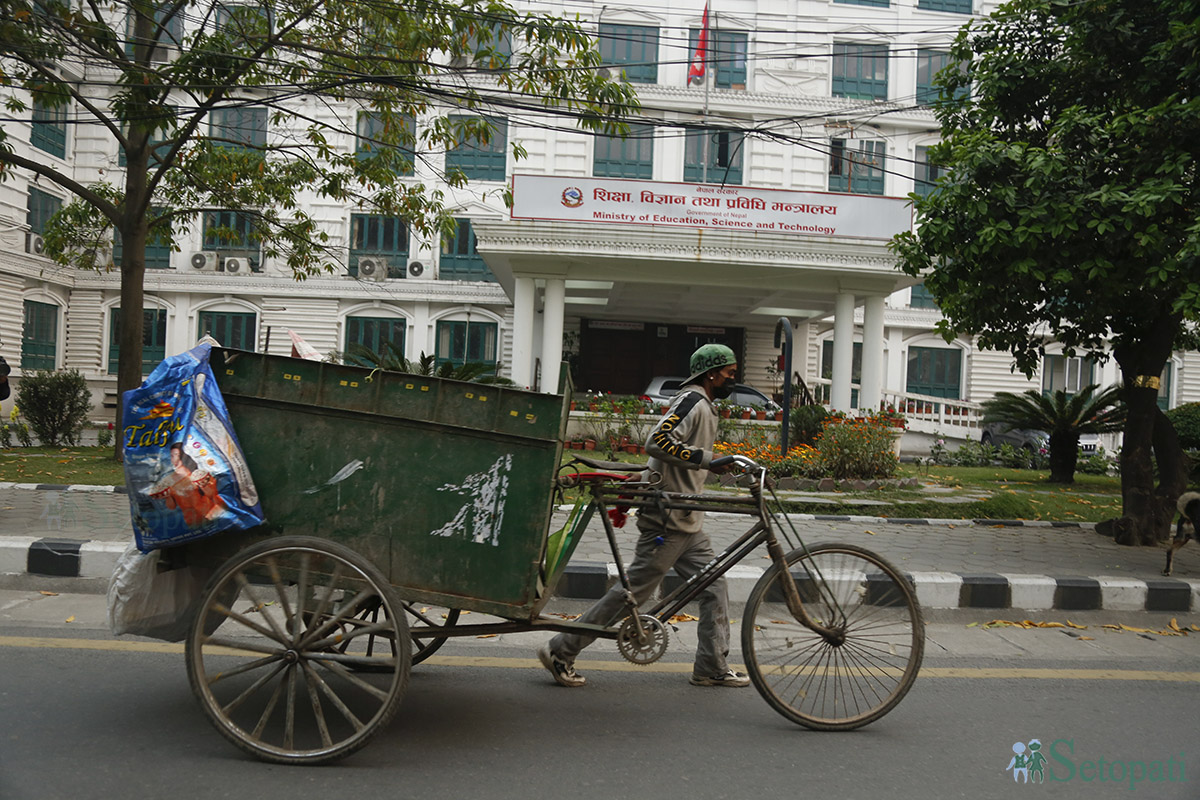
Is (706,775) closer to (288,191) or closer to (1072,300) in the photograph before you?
(1072,300)

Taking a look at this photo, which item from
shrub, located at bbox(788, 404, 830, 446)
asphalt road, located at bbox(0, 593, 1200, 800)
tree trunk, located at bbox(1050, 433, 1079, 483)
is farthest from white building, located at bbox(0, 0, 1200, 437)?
asphalt road, located at bbox(0, 593, 1200, 800)

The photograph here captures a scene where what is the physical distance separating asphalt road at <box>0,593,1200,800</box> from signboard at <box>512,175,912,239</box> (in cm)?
1154

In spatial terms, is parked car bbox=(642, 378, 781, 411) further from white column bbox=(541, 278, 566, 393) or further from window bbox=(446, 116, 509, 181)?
window bbox=(446, 116, 509, 181)

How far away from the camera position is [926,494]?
11.0 metres

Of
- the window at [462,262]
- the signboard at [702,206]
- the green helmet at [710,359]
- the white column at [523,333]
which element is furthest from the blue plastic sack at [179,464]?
the window at [462,262]

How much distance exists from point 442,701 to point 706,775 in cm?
124

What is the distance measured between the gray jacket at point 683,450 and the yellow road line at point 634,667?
36.0 inches

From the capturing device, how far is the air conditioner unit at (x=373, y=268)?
24.9 metres

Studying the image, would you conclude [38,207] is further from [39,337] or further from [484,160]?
[484,160]

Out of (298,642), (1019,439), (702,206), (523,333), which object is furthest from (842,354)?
(298,642)

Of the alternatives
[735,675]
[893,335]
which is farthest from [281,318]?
[735,675]

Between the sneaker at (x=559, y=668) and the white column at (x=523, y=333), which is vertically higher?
the white column at (x=523, y=333)

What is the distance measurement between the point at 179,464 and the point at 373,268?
74.5ft

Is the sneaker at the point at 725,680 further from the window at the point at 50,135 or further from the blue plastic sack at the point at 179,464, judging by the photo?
the window at the point at 50,135
